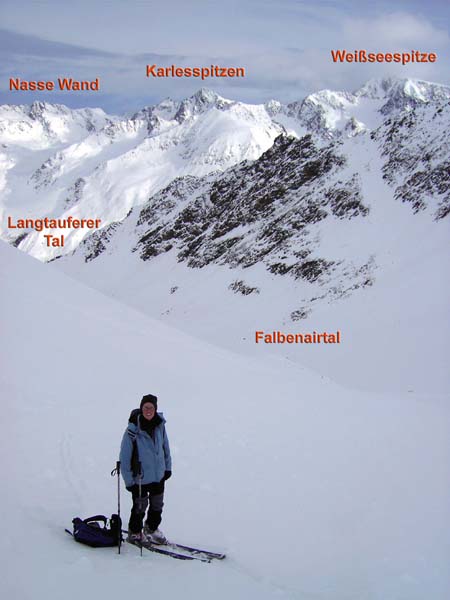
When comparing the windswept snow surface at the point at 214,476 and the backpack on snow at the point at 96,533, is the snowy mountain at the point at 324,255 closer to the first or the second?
the windswept snow surface at the point at 214,476

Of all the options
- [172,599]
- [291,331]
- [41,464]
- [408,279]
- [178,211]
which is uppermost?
[178,211]

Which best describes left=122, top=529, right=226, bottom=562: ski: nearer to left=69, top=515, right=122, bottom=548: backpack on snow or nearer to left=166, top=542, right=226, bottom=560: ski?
left=166, top=542, right=226, bottom=560: ski

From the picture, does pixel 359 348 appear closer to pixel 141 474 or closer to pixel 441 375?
pixel 441 375

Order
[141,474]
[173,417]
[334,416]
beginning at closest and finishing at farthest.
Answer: [141,474] < [173,417] < [334,416]

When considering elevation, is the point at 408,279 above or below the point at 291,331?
above

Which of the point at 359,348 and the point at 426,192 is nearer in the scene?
the point at 359,348

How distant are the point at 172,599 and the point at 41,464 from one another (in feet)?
12.5

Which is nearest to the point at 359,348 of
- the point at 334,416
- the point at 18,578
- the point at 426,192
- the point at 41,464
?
the point at 334,416

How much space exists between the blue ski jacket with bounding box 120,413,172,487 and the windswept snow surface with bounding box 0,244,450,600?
0.80m

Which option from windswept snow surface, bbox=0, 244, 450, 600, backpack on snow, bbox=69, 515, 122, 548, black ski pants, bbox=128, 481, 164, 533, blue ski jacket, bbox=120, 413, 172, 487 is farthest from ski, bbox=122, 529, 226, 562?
blue ski jacket, bbox=120, 413, 172, 487

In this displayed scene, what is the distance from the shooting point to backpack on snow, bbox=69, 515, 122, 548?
5762mm

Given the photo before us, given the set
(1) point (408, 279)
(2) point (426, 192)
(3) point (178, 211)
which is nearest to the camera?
(1) point (408, 279)

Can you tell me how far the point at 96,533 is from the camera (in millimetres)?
5848

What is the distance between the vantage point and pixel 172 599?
4.96 metres
